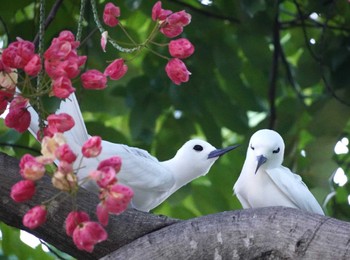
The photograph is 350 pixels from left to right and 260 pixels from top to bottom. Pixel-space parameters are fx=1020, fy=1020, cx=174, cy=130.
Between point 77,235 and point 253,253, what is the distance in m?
0.82

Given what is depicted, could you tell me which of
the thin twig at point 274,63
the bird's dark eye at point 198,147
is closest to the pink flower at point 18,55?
the bird's dark eye at point 198,147

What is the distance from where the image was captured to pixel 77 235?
9.29 feet

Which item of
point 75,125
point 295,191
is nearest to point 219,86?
point 295,191

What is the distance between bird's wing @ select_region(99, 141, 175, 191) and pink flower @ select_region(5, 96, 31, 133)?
0.77m

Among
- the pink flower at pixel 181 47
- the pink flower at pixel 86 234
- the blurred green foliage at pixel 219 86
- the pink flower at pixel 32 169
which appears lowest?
the pink flower at pixel 86 234

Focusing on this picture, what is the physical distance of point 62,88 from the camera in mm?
3023

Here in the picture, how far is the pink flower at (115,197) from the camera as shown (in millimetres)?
2824

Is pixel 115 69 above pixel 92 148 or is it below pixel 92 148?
above

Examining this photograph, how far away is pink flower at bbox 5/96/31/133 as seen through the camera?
10.3 feet

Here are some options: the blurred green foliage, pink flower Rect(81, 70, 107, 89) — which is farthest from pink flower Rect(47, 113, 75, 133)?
the blurred green foliage

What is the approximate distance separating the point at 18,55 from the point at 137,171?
3.48 ft

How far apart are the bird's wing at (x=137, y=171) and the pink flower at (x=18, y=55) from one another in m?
0.91

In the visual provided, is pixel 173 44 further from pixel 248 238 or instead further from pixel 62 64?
pixel 248 238

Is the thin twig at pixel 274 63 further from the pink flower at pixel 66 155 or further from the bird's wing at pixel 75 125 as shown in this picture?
the pink flower at pixel 66 155
